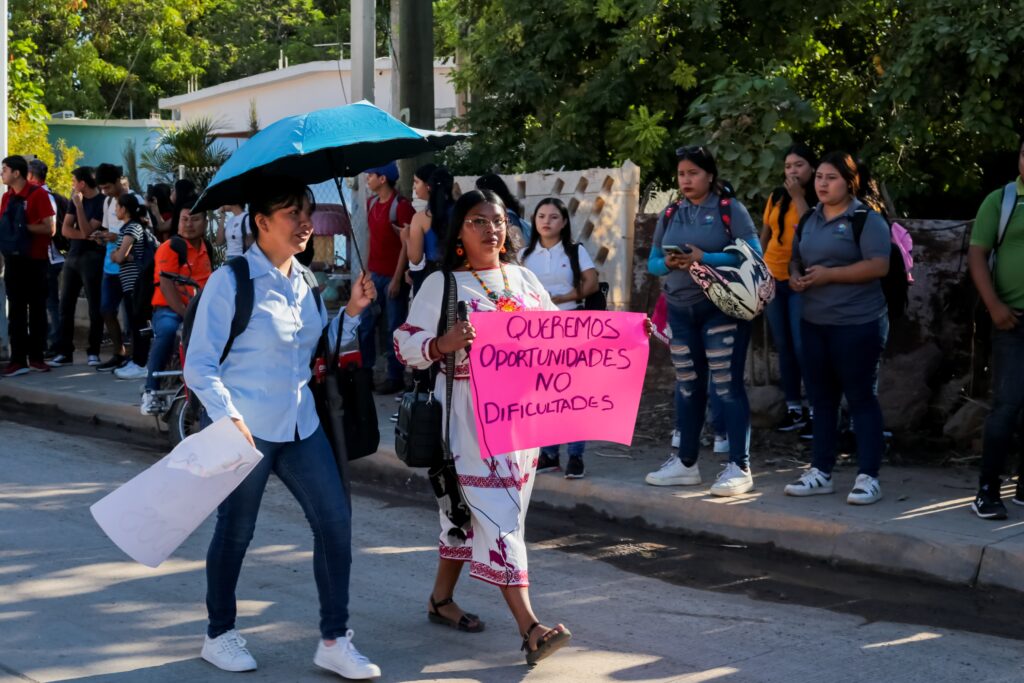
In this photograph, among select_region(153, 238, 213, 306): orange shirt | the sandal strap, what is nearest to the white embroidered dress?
the sandal strap

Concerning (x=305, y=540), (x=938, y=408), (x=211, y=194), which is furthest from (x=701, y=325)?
(x=211, y=194)

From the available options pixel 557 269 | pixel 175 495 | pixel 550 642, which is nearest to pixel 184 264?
pixel 557 269

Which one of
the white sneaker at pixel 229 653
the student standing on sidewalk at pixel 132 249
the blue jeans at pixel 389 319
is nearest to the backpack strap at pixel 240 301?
the white sneaker at pixel 229 653

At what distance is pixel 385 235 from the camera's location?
11.3m

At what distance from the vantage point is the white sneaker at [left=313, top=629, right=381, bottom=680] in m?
4.91

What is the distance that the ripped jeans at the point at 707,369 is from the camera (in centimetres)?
745

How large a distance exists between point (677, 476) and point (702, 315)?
101cm

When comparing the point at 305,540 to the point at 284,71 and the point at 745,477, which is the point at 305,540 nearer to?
the point at 745,477

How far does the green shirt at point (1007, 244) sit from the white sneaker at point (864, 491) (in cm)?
119

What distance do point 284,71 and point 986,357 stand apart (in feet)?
88.1

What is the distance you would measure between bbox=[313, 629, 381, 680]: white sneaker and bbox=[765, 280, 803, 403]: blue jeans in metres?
4.64

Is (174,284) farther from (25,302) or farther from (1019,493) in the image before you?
(1019,493)

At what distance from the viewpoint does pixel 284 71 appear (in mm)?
32906

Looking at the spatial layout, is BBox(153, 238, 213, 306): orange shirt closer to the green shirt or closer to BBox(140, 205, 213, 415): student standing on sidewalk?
BBox(140, 205, 213, 415): student standing on sidewalk
